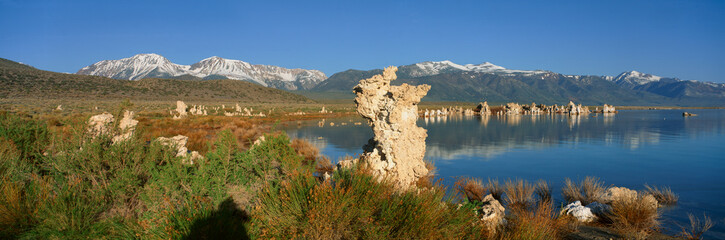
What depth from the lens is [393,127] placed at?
734 cm

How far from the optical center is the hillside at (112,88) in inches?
2315

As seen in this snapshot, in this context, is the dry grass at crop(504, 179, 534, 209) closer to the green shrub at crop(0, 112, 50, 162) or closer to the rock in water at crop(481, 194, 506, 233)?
the rock in water at crop(481, 194, 506, 233)

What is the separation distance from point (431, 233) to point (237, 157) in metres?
3.36

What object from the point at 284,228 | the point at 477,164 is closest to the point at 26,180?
the point at 284,228

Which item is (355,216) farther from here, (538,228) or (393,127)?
(393,127)

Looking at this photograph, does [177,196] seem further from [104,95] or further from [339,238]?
[104,95]

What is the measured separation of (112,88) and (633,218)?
84.9 meters

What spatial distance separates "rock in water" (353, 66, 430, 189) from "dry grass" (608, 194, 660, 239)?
3.37 metres

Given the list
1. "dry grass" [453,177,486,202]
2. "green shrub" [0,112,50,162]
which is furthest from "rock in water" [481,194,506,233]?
"green shrub" [0,112,50,162]

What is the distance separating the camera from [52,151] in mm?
6262

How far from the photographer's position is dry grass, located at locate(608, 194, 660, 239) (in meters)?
5.88

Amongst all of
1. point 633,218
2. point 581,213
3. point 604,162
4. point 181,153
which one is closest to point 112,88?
point 181,153

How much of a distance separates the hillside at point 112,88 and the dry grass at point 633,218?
70325mm

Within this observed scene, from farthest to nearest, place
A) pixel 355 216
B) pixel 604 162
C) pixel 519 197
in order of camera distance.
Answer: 1. pixel 604 162
2. pixel 519 197
3. pixel 355 216
